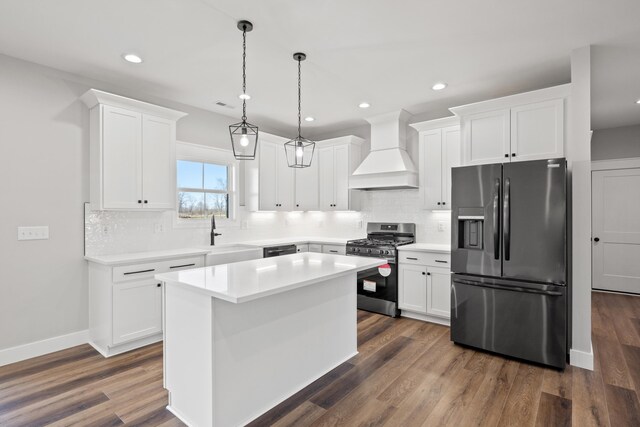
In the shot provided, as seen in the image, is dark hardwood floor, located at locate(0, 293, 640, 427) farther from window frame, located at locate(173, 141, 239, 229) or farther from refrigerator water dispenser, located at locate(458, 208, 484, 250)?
window frame, located at locate(173, 141, 239, 229)

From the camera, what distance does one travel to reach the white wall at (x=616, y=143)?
5293 millimetres

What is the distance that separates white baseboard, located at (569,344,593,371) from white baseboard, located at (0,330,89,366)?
470cm

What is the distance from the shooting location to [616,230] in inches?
216

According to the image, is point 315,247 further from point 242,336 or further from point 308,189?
point 242,336

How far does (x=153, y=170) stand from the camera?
368 cm

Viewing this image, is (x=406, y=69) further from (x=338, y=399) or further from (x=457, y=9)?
(x=338, y=399)

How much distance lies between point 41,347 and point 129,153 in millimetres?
2042

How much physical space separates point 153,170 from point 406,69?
2886 millimetres

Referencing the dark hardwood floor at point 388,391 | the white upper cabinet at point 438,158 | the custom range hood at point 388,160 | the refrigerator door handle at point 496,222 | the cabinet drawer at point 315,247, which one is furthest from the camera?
the cabinet drawer at point 315,247

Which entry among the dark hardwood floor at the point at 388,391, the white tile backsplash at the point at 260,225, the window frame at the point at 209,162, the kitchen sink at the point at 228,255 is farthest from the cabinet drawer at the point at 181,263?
the dark hardwood floor at the point at 388,391

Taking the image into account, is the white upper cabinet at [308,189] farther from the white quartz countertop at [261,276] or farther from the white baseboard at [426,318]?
the white quartz countertop at [261,276]

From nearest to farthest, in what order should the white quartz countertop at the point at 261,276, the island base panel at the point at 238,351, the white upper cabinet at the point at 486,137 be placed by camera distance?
the white quartz countertop at the point at 261,276 → the island base panel at the point at 238,351 → the white upper cabinet at the point at 486,137

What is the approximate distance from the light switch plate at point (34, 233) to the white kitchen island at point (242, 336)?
185cm

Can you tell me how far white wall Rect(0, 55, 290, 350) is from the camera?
3004 millimetres
